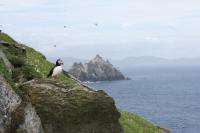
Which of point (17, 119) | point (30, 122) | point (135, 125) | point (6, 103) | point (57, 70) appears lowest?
point (135, 125)

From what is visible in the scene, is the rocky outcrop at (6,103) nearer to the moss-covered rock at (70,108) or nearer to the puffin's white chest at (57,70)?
the moss-covered rock at (70,108)

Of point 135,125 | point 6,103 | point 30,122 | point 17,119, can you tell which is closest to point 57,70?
point 30,122

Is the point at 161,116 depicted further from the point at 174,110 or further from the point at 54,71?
the point at 54,71

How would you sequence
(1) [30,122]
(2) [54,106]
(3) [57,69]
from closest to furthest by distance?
(1) [30,122] < (2) [54,106] < (3) [57,69]

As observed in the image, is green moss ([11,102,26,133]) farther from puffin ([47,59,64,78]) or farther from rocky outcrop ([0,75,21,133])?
puffin ([47,59,64,78])

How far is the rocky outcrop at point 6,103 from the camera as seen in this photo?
58.3 feet

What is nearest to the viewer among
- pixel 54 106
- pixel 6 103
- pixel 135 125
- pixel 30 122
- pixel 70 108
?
pixel 6 103

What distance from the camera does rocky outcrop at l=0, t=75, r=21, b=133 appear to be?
58.3ft

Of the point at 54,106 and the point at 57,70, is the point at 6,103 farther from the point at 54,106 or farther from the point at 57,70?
the point at 57,70

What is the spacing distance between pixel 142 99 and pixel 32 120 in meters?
169

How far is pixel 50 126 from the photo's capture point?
21469 mm

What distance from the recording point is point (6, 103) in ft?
59.4

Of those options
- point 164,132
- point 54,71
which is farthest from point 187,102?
point 54,71

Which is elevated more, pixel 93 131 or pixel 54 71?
pixel 54 71
